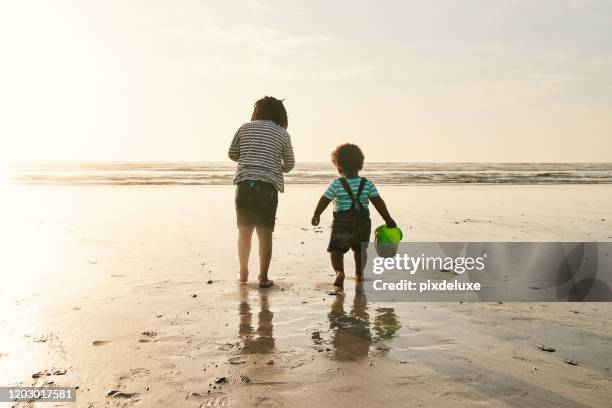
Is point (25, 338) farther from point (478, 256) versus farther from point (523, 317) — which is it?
point (478, 256)

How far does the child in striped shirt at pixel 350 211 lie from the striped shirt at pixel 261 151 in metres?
0.61

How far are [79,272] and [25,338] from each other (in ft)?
8.03

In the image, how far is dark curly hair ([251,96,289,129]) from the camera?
6297 millimetres

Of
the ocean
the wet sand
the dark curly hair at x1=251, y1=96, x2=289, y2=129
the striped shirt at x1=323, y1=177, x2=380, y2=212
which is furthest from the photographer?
the ocean

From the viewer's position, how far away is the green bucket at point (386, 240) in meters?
6.34

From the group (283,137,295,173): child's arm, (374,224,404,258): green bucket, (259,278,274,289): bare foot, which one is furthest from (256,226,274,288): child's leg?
(374,224,404,258): green bucket

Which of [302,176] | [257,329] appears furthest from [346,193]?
[302,176]

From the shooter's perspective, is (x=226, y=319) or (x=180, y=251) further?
(x=180, y=251)

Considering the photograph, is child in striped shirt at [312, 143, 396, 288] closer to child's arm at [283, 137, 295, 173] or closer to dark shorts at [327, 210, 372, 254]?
dark shorts at [327, 210, 372, 254]

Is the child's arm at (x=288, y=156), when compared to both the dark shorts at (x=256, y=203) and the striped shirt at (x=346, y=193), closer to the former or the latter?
the dark shorts at (x=256, y=203)

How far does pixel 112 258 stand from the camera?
719cm

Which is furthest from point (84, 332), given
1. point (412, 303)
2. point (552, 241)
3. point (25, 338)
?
point (552, 241)

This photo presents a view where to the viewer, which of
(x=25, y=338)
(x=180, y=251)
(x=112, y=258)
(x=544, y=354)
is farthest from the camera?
(x=180, y=251)

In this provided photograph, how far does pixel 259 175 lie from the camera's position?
610 centimetres
